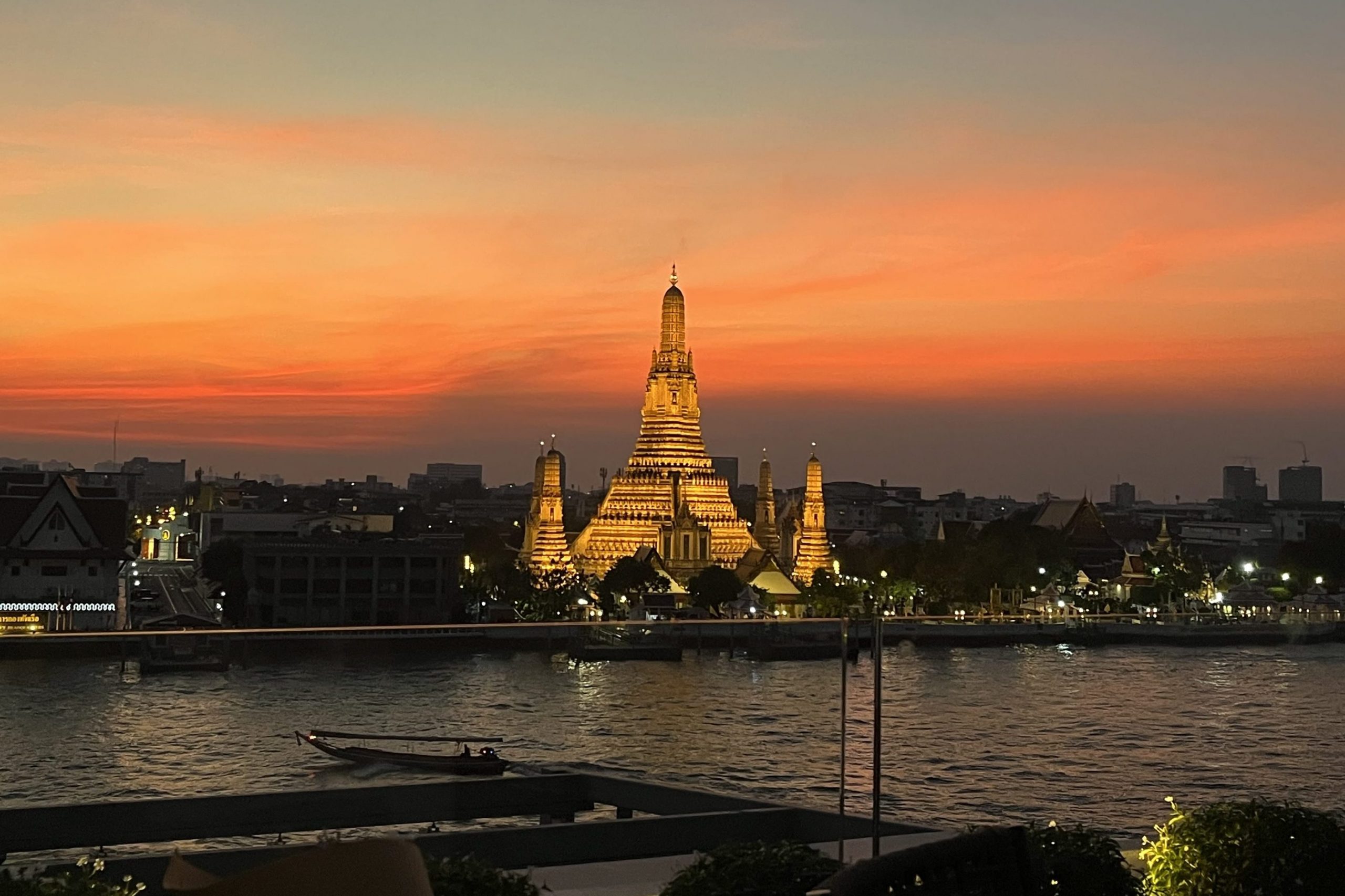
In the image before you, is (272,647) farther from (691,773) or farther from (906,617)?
(906,617)

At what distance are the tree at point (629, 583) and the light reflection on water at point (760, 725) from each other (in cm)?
2280

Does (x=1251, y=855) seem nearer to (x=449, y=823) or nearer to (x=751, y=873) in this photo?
(x=751, y=873)

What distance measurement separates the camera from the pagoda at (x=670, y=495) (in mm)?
31266

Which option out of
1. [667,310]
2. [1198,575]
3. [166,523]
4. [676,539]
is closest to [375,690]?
[676,539]

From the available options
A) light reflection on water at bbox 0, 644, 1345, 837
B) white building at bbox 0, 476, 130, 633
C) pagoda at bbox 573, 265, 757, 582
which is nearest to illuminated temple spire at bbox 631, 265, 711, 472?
pagoda at bbox 573, 265, 757, 582

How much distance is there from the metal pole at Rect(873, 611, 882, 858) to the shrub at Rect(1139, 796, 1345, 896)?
732mm

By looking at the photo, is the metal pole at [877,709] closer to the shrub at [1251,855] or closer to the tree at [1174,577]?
the shrub at [1251,855]

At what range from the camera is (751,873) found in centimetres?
266

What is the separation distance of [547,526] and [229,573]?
808 centimetres

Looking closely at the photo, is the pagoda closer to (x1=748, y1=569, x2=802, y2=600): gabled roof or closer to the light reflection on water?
(x1=748, y1=569, x2=802, y2=600): gabled roof

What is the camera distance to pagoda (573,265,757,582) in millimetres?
31266

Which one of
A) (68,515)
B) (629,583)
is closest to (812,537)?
(629,583)

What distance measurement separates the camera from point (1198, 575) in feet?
112

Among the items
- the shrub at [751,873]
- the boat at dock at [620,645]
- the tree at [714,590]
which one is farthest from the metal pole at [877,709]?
the tree at [714,590]
